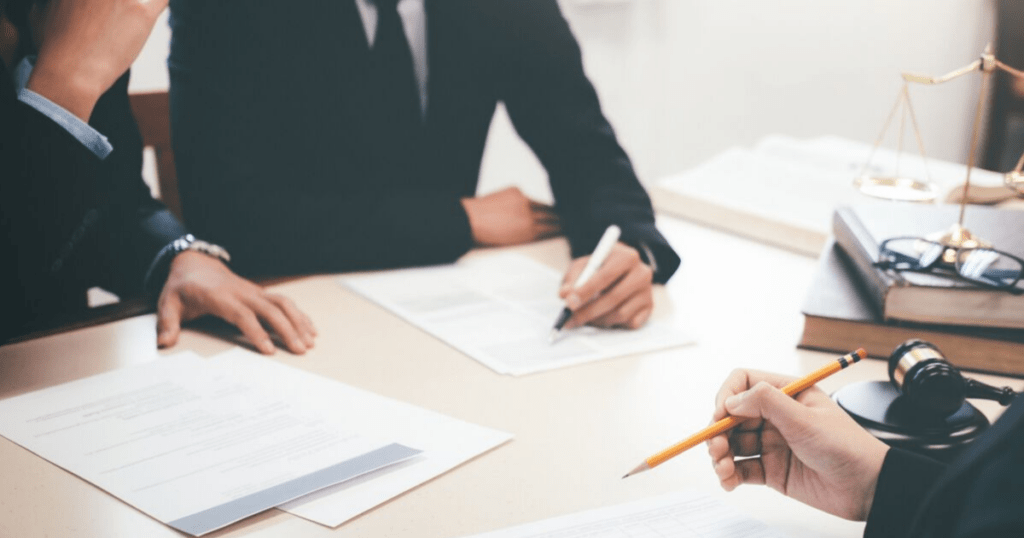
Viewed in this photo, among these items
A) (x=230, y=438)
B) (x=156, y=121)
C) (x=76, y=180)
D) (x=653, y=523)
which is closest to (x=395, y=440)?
(x=230, y=438)

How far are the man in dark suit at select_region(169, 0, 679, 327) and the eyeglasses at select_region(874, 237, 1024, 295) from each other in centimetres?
29

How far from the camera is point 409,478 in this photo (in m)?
0.75

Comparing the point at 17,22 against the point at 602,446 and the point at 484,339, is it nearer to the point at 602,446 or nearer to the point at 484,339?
the point at 484,339

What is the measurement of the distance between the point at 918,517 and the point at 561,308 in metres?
0.62

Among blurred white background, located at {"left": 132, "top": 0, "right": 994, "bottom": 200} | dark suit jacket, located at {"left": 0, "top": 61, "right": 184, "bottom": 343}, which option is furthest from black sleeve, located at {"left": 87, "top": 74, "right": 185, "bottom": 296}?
blurred white background, located at {"left": 132, "top": 0, "right": 994, "bottom": 200}

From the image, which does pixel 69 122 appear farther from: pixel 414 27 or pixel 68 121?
pixel 414 27

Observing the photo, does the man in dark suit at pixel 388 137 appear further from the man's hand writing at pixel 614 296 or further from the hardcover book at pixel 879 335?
the hardcover book at pixel 879 335

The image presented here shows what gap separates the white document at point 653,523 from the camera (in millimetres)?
667

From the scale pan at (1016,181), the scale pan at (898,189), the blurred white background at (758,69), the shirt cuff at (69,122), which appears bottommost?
the blurred white background at (758,69)

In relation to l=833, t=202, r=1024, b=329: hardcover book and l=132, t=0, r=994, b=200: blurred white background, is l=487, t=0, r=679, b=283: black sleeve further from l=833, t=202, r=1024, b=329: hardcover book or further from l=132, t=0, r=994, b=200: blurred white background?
l=132, t=0, r=994, b=200: blurred white background

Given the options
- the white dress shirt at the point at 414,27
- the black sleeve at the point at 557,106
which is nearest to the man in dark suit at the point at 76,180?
the white dress shirt at the point at 414,27

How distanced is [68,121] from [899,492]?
2.89 feet

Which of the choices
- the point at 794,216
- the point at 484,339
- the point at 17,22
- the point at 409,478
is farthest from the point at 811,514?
the point at 17,22

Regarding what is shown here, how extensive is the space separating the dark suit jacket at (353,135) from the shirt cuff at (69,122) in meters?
0.31
